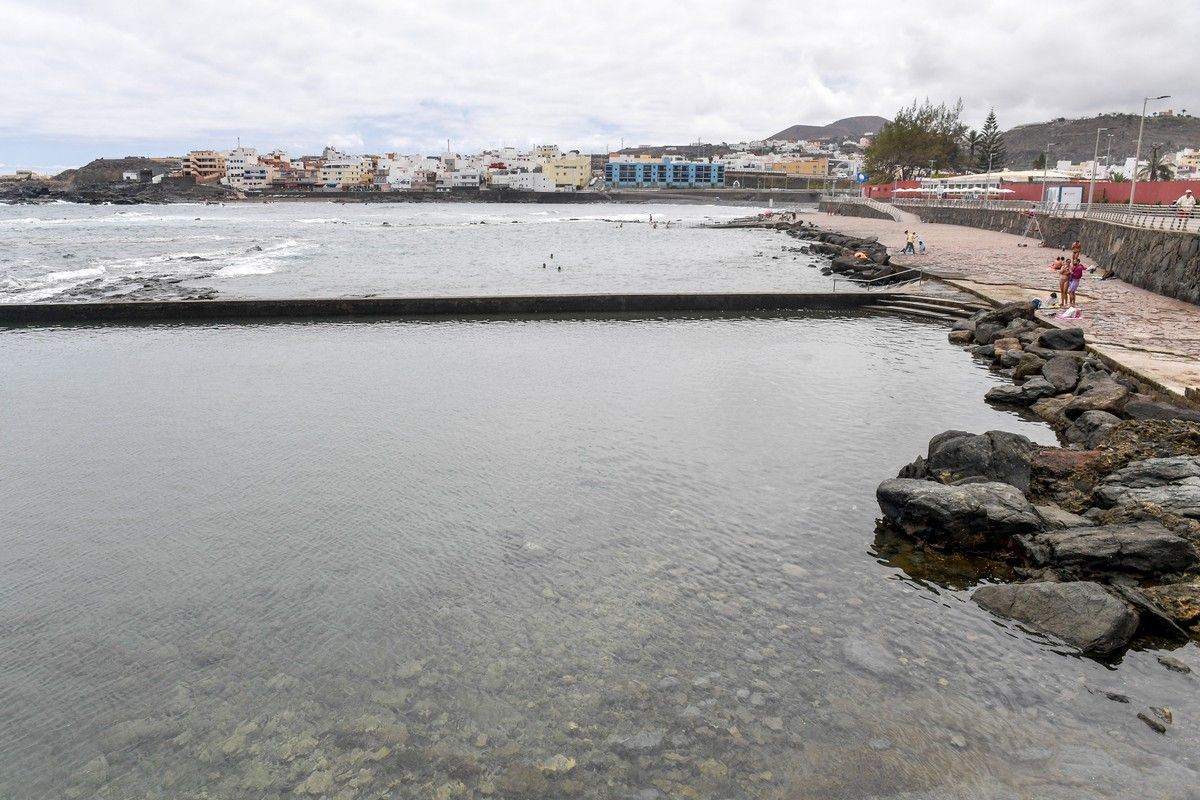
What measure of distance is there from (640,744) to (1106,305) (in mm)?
22161

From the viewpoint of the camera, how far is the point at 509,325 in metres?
24.3

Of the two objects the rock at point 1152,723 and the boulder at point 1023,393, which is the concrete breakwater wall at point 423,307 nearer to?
the boulder at point 1023,393

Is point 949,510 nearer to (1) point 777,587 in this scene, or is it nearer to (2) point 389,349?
(1) point 777,587

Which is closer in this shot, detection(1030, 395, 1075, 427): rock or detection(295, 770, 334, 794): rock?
detection(295, 770, 334, 794): rock

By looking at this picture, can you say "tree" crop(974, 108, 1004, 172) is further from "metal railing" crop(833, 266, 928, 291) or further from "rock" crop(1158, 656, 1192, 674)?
"rock" crop(1158, 656, 1192, 674)

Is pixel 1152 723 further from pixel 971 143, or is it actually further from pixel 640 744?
pixel 971 143

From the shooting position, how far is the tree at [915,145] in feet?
340

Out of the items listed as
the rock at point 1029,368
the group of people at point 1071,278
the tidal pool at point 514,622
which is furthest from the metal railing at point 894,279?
the tidal pool at point 514,622

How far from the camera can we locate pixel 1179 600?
7441mm

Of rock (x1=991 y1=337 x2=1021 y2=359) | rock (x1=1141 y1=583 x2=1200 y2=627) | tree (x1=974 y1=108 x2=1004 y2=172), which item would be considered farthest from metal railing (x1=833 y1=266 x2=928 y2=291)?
tree (x1=974 y1=108 x2=1004 y2=172)

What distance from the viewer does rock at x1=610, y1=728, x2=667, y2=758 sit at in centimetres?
575

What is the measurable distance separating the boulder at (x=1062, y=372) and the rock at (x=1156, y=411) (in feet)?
8.36

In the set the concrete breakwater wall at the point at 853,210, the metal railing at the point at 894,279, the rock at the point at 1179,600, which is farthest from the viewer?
the concrete breakwater wall at the point at 853,210

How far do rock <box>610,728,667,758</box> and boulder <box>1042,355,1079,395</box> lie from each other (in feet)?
41.0
